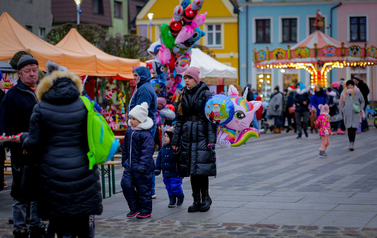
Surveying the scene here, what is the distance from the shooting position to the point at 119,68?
16938 millimetres

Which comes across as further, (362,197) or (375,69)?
(375,69)

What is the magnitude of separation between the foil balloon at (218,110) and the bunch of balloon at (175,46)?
4.17 meters

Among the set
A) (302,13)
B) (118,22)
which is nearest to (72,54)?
(302,13)

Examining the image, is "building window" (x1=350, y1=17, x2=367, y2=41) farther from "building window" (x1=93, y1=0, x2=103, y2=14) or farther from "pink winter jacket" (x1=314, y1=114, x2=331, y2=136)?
"pink winter jacket" (x1=314, y1=114, x2=331, y2=136)

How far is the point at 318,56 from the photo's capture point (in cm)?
2923

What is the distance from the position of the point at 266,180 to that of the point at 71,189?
20.2 ft

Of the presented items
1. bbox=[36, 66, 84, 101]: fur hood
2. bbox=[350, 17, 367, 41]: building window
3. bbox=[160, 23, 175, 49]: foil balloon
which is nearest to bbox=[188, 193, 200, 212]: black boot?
bbox=[36, 66, 84, 101]: fur hood

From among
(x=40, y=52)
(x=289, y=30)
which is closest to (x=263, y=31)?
(x=289, y=30)

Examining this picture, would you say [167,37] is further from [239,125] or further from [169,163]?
[239,125]

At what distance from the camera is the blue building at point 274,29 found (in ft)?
143

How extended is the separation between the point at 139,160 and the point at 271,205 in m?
2.02

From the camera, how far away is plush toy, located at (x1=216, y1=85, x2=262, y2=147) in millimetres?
7809

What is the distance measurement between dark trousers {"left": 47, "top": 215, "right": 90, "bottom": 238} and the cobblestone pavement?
122 centimetres

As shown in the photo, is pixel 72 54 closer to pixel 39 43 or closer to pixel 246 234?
pixel 39 43
